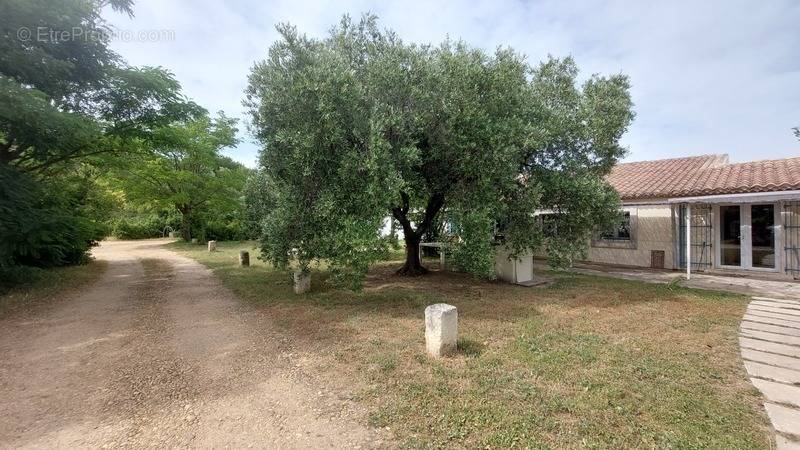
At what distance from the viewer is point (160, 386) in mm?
4246

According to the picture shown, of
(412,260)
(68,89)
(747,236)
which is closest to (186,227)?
(68,89)

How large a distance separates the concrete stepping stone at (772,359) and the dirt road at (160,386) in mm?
5370

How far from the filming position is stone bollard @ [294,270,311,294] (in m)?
9.02

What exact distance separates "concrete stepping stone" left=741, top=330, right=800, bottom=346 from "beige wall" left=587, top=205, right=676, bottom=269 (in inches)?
303

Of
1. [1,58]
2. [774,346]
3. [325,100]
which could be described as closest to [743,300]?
[774,346]

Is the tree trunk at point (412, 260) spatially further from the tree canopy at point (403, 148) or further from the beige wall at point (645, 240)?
the beige wall at point (645, 240)

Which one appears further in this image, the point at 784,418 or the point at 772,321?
the point at 772,321

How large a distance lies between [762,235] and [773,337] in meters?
7.87

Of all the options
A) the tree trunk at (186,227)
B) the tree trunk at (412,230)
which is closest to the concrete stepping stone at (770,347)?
the tree trunk at (412,230)

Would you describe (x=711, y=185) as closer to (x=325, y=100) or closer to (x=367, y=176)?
(x=367, y=176)

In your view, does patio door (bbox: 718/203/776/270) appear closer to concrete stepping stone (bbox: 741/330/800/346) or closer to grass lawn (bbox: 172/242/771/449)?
grass lawn (bbox: 172/242/771/449)

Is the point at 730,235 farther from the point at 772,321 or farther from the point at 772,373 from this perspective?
the point at 772,373

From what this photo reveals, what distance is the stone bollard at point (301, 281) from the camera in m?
9.02

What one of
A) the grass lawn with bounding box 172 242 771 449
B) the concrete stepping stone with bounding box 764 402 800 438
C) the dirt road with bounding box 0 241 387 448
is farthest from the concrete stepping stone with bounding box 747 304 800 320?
the dirt road with bounding box 0 241 387 448
